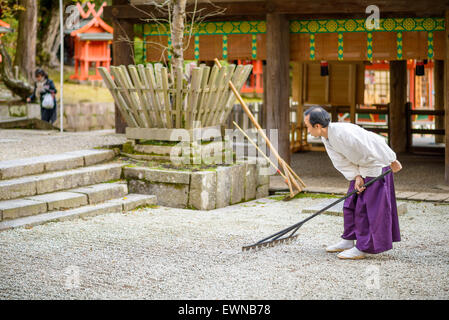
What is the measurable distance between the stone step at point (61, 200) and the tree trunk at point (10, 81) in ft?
33.3

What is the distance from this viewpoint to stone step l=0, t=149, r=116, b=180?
8.09 meters

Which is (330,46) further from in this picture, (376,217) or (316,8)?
(376,217)

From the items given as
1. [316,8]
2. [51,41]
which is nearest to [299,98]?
[316,8]

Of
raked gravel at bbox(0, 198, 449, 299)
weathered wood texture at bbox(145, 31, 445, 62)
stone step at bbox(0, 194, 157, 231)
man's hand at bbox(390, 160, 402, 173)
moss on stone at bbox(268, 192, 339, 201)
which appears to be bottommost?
raked gravel at bbox(0, 198, 449, 299)

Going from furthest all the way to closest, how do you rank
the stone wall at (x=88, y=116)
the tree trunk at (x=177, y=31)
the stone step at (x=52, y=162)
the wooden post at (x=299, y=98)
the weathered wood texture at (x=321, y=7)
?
the stone wall at (x=88, y=116) < the wooden post at (x=299, y=98) < the weathered wood texture at (x=321, y=7) < the tree trunk at (x=177, y=31) < the stone step at (x=52, y=162)

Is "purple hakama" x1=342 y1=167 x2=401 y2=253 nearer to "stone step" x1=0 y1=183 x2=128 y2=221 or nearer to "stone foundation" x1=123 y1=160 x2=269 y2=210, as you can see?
"stone foundation" x1=123 y1=160 x2=269 y2=210

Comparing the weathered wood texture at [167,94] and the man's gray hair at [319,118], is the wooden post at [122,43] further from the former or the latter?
the man's gray hair at [319,118]

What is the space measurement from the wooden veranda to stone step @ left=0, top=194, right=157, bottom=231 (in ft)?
10.6

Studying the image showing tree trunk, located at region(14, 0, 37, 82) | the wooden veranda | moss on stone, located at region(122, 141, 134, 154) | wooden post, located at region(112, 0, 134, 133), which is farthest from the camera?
tree trunk, located at region(14, 0, 37, 82)

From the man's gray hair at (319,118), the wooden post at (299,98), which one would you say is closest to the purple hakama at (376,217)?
the man's gray hair at (319,118)

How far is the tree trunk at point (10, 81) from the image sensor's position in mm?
17786

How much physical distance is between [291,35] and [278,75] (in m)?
0.78

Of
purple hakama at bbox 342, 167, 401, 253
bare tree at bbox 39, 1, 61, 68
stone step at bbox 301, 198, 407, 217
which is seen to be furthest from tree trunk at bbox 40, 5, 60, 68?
purple hakama at bbox 342, 167, 401, 253

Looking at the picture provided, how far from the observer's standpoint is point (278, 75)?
1109 centimetres
